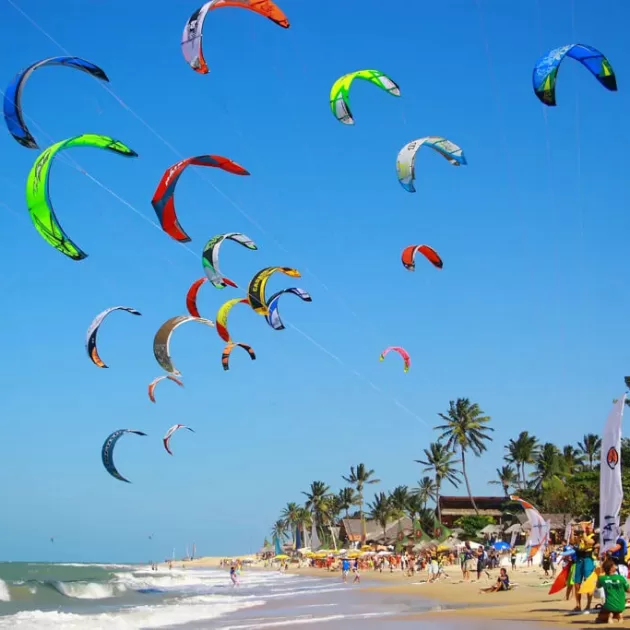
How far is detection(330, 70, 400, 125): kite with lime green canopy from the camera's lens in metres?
14.8

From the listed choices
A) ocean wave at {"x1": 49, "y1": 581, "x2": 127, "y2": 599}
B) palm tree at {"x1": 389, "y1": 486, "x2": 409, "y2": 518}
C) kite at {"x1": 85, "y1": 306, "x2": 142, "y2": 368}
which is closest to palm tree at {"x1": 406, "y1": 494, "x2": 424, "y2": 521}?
palm tree at {"x1": 389, "y1": 486, "x2": 409, "y2": 518}

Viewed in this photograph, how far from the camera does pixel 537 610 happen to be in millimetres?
13242

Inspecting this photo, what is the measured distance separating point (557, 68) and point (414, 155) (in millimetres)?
4420

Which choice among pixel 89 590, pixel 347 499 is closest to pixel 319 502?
pixel 347 499

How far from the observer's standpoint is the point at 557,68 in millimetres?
12461

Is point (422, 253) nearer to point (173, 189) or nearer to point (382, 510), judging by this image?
point (173, 189)

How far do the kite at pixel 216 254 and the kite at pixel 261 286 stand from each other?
2.52 feet

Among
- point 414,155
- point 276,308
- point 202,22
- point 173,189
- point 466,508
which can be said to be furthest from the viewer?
point 466,508

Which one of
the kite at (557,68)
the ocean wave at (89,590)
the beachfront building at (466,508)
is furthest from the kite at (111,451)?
the beachfront building at (466,508)

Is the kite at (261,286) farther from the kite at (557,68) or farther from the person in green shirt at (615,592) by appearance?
the person in green shirt at (615,592)

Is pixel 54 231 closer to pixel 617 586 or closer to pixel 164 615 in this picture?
pixel 617 586

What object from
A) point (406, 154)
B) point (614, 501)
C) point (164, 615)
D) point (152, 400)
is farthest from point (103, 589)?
point (614, 501)

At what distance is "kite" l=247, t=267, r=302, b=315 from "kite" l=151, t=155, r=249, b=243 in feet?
14.7

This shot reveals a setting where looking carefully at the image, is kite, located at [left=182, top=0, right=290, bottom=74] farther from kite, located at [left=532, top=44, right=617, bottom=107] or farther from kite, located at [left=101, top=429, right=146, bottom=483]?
kite, located at [left=101, top=429, right=146, bottom=483]
